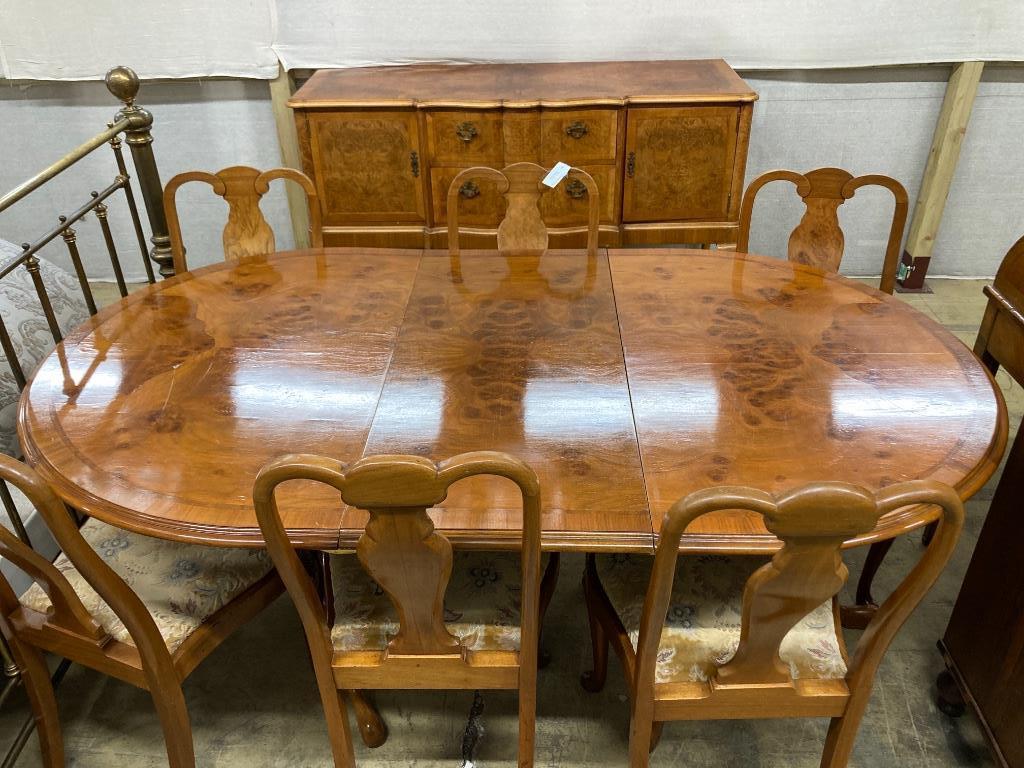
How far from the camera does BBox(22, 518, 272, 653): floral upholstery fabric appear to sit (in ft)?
4.69

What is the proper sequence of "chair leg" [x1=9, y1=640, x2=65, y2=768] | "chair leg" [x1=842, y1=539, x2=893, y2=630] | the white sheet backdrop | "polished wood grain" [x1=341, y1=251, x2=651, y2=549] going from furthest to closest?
the white sheet backdrop
"chair leg" [x1=842, y1=539, x2=893, y2=630]
"chair leg" [x1=9, y1=640, x2=65, y2=768]
"polished wood grain" [x1=341, y1=251, x2=651, y2=549]

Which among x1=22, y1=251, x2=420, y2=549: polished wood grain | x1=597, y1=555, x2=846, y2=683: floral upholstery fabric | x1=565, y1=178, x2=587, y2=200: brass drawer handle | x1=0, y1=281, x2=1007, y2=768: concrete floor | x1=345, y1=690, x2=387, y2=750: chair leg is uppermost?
x1=22, y1=251, x2=420, y2=549: polished wood grain

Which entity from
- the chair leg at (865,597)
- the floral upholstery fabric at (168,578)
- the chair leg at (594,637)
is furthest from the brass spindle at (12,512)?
the chair leg at (865,597)

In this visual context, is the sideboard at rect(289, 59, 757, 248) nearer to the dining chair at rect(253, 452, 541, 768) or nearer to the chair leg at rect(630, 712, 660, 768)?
the dining chair at rect(253, 452, 541, 768)

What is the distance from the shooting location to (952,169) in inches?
129

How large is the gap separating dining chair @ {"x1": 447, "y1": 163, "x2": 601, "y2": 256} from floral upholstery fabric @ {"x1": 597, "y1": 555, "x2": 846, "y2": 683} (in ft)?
2.99

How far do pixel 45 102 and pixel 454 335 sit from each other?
2673mm

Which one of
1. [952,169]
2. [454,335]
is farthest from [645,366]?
[952,169]

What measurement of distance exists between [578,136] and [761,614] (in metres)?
2.00

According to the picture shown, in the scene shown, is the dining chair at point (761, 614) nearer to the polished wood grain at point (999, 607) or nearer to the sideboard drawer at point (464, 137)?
the polished wood grain at point (999, 607)

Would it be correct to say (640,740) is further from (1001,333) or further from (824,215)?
(824,215)

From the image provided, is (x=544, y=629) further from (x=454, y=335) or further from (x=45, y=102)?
(x=45, y=102)

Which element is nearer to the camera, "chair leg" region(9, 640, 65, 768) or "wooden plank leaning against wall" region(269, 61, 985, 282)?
Answer: "chair leg" region(9, 640, 65, 768)

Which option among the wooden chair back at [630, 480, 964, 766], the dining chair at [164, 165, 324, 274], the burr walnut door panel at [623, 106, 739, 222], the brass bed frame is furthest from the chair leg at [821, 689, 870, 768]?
the burr walnut door panel at [623, 106, 739, 222]
